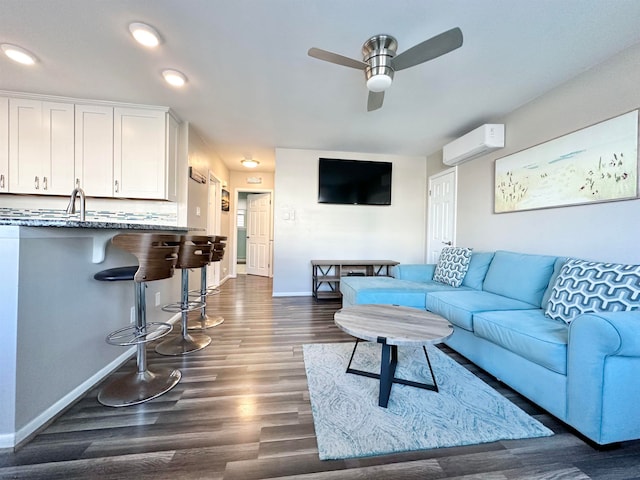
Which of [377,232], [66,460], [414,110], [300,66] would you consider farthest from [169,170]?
[377,232]

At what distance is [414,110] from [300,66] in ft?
4.77

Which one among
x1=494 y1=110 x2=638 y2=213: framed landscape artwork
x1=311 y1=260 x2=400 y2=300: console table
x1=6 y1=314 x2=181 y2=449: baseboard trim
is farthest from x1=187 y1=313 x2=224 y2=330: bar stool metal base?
x1=494 y1=110 x2=638 y2=213: framed landscape artwork

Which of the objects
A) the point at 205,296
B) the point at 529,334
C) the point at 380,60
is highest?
the point at 380,60

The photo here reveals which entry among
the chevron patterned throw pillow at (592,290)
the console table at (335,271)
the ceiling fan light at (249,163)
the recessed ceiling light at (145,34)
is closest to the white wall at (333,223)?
the console table at (335,271)

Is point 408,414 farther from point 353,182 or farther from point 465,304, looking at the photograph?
point 353,182

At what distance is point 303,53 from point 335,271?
3.21 meters

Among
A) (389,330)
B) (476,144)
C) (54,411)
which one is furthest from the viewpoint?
Result: (476,144)

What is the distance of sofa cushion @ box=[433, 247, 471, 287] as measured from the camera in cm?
293

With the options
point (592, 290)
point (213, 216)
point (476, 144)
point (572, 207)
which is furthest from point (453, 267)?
point (213, 216)

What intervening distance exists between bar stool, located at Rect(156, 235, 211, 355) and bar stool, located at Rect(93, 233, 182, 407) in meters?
0.39

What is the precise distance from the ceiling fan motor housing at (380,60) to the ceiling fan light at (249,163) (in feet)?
11.9

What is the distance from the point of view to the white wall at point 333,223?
4.30m

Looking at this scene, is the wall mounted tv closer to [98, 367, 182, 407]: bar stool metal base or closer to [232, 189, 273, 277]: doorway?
[232, 189, 273, 277]: doorway

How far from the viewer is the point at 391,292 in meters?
2.62
